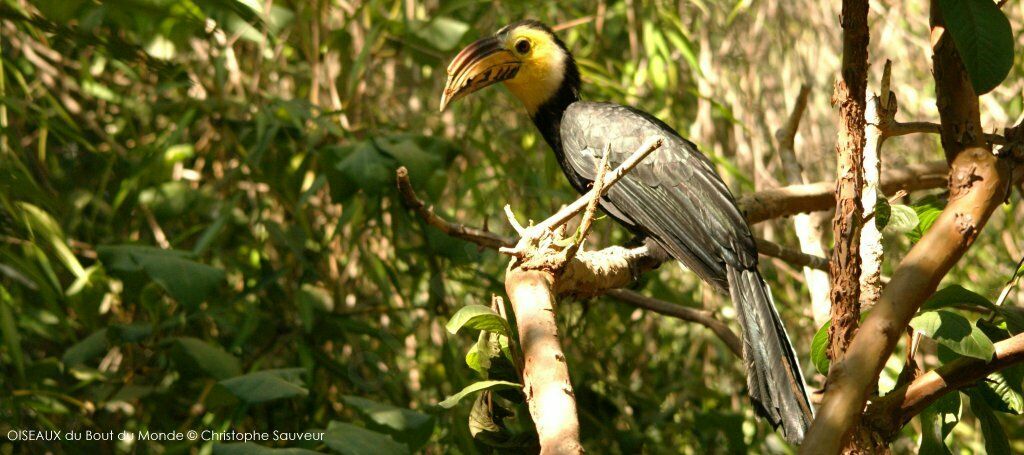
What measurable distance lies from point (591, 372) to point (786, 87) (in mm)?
1230

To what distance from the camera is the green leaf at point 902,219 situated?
1420 mm

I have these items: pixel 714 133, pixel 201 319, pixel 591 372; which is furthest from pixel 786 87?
pixel 201 319

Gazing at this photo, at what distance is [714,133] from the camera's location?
3.40 m

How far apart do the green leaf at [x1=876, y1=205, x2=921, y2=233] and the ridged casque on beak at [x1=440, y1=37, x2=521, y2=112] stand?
127 cm

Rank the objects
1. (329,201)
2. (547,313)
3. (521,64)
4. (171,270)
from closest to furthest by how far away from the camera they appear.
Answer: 1. (547,313)
2. (171,270)
3. (521,64)
4. (329,201)

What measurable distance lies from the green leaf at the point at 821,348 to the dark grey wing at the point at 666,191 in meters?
0.85

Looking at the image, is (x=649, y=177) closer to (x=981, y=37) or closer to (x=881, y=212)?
(x=881, y=212)

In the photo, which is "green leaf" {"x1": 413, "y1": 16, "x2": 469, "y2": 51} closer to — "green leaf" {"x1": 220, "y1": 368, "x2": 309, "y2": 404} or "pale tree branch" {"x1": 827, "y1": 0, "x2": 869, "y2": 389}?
"green leaf" {"x1": 220, "y1": 368, "x2": 309, "y2": 404}

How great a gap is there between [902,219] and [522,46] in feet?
5.40

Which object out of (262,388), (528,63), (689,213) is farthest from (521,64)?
(262,388)

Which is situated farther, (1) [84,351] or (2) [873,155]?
(1) [84,351]

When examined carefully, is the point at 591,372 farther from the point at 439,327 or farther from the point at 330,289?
the point at 330,289

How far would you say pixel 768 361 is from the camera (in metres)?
1.84

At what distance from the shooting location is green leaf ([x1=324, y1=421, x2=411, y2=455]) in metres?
1.50
